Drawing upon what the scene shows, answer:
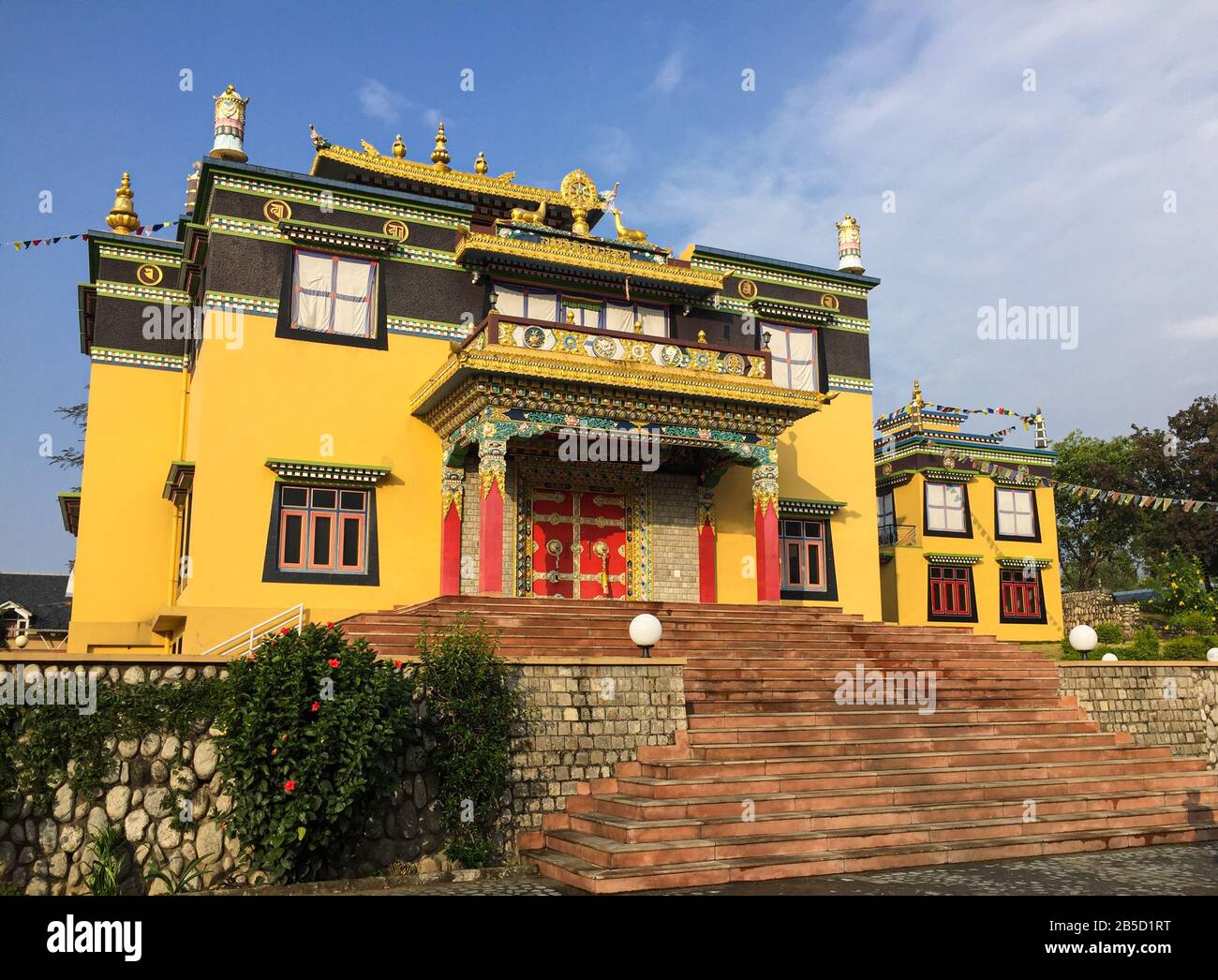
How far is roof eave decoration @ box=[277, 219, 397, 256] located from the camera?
19328 mm

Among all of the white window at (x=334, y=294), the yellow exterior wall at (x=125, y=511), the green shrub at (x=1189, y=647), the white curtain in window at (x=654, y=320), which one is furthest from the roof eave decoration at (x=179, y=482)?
the green shrub at (x=1189, y=647)

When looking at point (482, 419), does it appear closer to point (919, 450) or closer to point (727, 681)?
point (727, 681)

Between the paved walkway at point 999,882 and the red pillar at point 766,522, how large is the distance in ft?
29.6

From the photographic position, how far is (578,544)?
20.6 meters

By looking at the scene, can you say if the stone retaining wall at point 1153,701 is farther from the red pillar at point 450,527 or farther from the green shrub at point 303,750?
the green shrub at point 303,750

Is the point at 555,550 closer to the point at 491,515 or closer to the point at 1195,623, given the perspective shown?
the point at 491,515

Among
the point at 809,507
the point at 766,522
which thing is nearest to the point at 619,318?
the point at 766,522

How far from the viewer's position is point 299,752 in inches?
400

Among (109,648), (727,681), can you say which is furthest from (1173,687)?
(109,648)

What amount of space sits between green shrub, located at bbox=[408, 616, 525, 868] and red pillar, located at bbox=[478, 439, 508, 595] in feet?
16.2

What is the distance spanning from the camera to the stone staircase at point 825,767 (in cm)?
1088

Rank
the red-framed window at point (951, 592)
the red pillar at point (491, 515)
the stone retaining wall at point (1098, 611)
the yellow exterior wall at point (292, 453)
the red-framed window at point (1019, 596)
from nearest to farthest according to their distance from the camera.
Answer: the red pillar at point (491, 515)
the yellow exterior wall at point (292, 453)
the red-framed window at point (951, 592)
the red-framed window at point (1019, 596)
the stone retaining wall at point (1098, 611)

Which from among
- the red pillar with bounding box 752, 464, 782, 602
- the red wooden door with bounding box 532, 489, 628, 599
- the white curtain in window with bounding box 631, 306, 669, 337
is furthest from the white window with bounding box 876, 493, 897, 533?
the red wooden door with bounding box 532, 489, 628, 599
